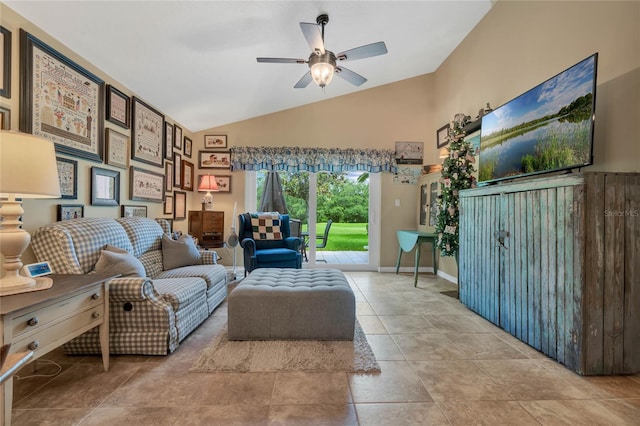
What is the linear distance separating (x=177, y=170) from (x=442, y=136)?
396cm

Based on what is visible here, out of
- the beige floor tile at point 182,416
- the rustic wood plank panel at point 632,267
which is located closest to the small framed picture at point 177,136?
the beige floor tile at point 182,416

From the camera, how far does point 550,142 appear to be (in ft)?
7.03

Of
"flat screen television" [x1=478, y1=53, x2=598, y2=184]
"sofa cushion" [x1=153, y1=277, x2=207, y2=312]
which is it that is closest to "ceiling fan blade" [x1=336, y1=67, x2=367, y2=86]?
"flat screen television" [x1=478, y1=53, x2=598, y2=184]

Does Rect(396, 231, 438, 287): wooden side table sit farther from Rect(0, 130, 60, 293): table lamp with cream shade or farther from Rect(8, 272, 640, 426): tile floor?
Rect(0, 130, 60, 293): table lamp with cream shade

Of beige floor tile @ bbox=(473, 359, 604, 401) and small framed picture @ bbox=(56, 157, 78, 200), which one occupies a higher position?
small framed picture @ bbox=(56, 157, 78, 200)

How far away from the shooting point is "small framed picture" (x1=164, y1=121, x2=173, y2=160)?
3.80m

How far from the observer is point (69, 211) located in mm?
2305

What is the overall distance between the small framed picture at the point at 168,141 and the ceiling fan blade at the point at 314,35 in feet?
7.92

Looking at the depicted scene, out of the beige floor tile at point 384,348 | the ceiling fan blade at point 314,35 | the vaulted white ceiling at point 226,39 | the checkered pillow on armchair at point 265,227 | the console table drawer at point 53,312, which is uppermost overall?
the vaulted white ceiling at point 226,39

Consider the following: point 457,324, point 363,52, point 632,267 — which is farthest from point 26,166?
point 632,267

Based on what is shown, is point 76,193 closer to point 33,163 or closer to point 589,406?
point 33,163

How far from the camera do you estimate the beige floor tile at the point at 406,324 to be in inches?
96.0

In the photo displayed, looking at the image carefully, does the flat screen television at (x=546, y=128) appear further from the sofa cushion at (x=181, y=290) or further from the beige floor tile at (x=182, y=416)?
the sofa cushion at (x=181, y=290)

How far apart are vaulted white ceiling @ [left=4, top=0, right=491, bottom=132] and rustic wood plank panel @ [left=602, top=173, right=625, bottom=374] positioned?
2.38m
